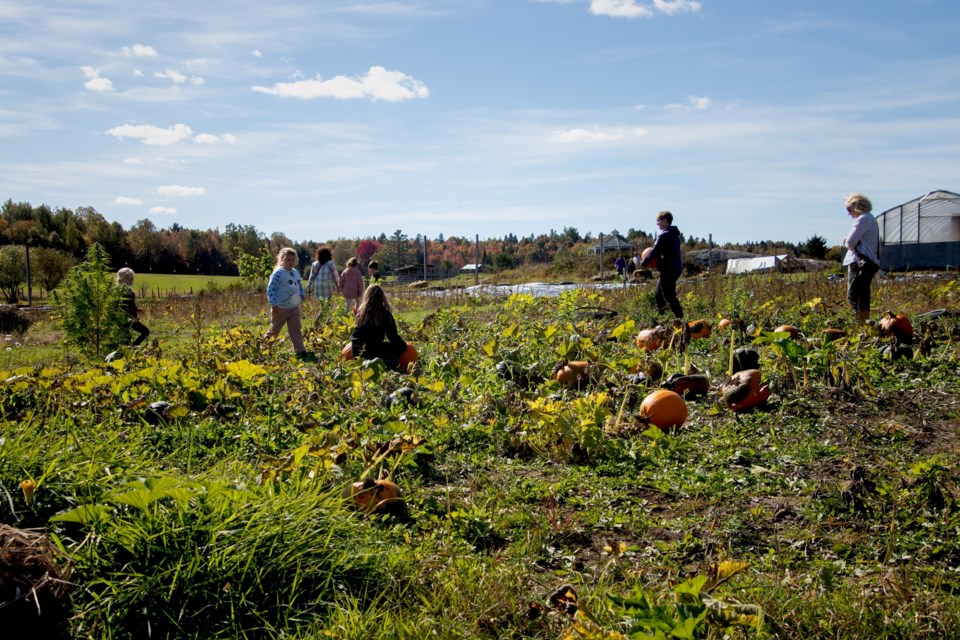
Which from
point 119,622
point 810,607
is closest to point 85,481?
point 119,622

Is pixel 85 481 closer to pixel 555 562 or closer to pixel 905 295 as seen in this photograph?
pixel 555 562

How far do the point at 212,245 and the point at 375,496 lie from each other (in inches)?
2271

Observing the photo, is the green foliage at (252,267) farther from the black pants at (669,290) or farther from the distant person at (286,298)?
the black pants at (669,290)

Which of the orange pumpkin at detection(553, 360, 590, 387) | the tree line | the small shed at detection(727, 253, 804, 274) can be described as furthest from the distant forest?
the orange pumpkin at detection(553, 360, 590, 387)

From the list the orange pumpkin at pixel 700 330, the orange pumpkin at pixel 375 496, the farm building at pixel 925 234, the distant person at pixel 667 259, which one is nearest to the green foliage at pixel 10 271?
the distant person at pixel 667 259

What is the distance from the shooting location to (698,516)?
311 centimetres

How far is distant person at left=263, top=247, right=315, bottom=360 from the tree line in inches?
1088

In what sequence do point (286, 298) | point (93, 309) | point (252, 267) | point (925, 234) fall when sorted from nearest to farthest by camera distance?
point (93, 309) → point (286, 298) → point (252, 267) → point (925, 234)

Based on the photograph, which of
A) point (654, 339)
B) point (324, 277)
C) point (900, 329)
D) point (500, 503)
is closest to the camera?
point (500, 503)

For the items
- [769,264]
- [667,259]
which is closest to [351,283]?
[667,259]

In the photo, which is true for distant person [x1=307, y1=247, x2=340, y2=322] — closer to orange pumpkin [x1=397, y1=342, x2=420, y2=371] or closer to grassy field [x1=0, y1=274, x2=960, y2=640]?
orange pumpkin [x1=397, y1=342, x2=420, y2=371]

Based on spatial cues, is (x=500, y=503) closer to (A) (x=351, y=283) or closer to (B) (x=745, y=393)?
(B) (x=745, y=393)

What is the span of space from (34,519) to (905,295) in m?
9.93

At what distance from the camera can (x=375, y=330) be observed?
7.30 meters
